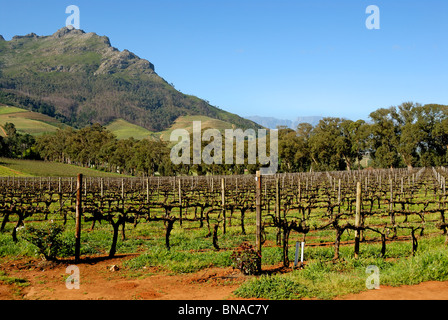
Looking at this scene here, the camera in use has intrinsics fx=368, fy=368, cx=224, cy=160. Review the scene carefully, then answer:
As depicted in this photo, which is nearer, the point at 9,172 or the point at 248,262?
the point at 248,262

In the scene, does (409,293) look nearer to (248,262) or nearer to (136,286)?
(248,262)

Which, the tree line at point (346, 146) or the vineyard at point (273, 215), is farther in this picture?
the tree line at point (346, 146)

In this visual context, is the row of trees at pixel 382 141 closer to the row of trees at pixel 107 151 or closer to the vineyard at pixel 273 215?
the row of trees at pixel 107 151

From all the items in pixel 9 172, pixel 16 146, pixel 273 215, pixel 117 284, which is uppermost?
pixel 16 146

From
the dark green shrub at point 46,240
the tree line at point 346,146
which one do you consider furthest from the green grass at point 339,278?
the tree line at point 346,146

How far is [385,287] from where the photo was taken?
27.3 feet

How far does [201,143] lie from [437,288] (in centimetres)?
8278

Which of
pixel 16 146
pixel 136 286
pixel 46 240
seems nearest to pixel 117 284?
pixel 136 286

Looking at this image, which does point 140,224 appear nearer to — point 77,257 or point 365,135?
point 77,257

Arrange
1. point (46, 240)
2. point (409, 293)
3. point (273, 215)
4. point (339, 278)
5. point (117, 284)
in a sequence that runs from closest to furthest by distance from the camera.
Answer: point (409, 293)
point (339, 278)
point (117, 284)
point (46, 240)
point (273, 215)

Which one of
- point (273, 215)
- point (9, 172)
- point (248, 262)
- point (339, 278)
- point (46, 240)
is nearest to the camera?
point (339, 278)

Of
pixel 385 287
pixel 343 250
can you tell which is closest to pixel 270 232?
pixel 343 250

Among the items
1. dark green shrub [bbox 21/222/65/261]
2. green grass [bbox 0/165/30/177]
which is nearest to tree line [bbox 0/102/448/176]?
green grass [bbox 0/165/30/177]

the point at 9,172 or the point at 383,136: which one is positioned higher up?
the point at 383,136
